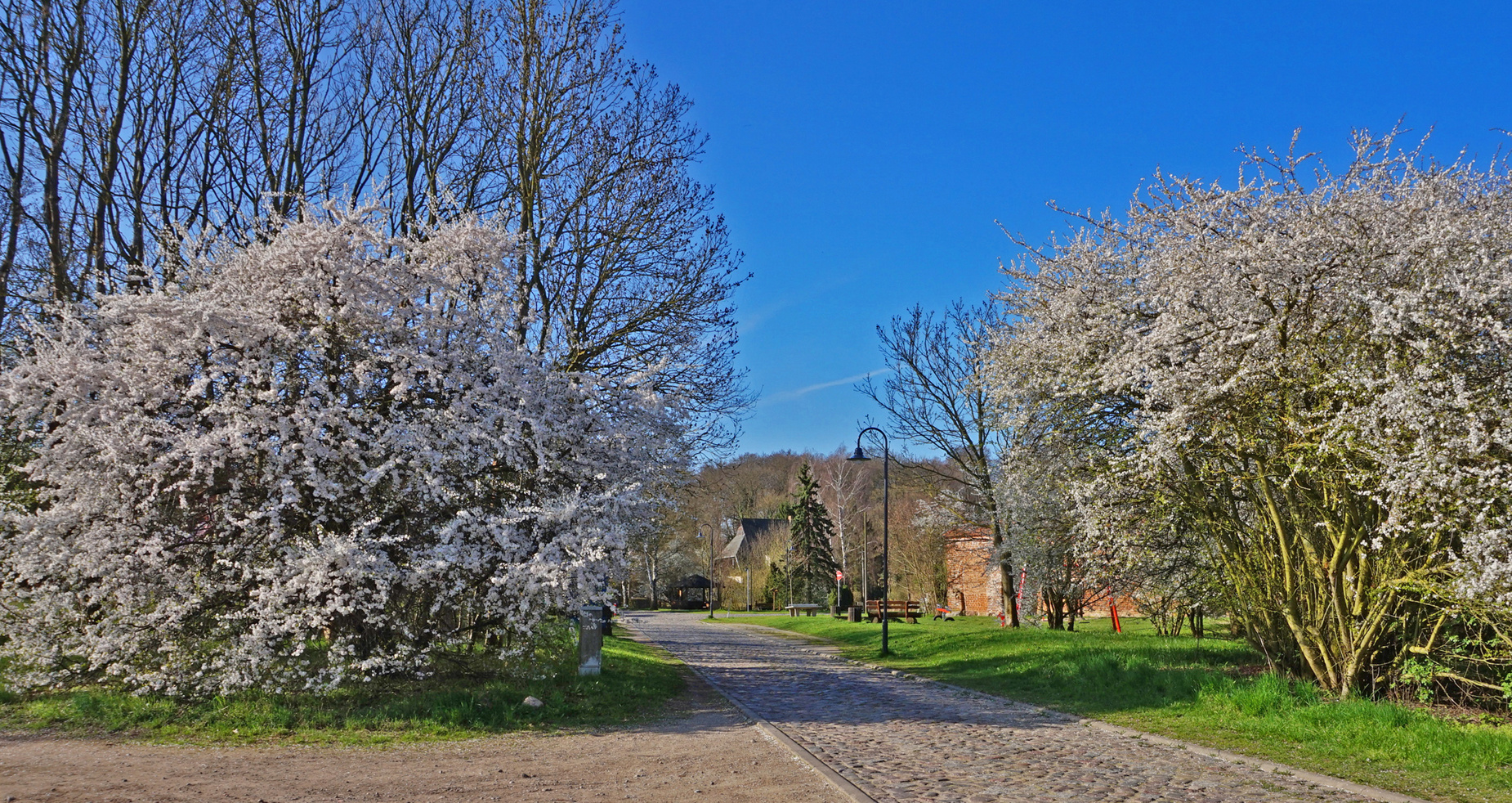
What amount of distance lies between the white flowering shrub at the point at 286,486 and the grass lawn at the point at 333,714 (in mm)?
278

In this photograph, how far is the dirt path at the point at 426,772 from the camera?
21.6 ft

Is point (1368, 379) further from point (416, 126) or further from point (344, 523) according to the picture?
point (416, 126)

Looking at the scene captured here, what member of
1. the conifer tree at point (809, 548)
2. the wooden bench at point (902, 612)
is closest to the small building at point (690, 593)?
the conifer tree at point (809, 548)

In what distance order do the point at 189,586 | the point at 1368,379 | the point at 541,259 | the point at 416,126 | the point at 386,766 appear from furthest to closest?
the point at 416,126 → the point at 541,259 → the point at 189,586 → the point at 1368,379 → the point at 386,766

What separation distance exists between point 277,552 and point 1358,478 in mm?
11099

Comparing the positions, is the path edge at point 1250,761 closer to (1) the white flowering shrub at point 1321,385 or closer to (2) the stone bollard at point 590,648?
(1) the white flowering shrub at point 1321,385

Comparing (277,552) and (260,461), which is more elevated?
(260,461)

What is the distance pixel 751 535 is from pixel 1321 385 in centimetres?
6698

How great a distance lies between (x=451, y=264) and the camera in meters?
10.9

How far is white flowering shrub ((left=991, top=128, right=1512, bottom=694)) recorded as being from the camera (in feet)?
26.3

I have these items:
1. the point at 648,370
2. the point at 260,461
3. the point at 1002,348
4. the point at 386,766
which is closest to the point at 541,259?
the point at 648,370

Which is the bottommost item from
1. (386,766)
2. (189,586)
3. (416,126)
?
(386,766)

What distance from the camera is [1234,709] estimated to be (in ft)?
32.6

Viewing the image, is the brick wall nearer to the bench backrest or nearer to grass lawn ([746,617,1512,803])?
the bench backrest
